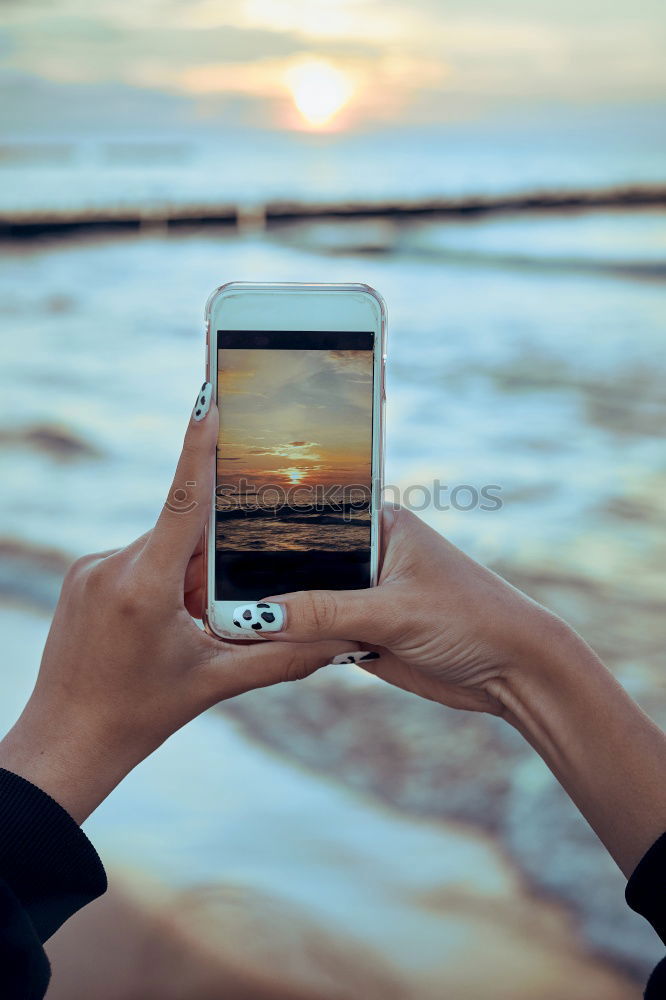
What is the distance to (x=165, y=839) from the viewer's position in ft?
4.08

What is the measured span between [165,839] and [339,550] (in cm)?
59

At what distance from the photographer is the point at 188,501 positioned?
2.50 feet

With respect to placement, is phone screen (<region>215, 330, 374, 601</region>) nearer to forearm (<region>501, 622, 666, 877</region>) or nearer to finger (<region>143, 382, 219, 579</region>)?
finger (<region>143, 382, 219, 579</region>)

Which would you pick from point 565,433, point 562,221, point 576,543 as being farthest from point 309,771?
point 562,221

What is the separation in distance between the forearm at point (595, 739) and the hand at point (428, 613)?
0.07ft

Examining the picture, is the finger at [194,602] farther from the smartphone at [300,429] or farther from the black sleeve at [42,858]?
the black sleeve at [42,858]

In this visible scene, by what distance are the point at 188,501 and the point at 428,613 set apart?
0.73 ft

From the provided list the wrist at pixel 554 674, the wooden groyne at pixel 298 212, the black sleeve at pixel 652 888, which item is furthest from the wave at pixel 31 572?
the wooden groyne at pixel 298 212

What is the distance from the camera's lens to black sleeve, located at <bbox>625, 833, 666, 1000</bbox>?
67cm

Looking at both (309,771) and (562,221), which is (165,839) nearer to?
(309,771)

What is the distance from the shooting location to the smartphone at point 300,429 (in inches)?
33.6

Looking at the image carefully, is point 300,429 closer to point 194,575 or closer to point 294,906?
point 194,575

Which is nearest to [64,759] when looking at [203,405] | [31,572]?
[203,405]

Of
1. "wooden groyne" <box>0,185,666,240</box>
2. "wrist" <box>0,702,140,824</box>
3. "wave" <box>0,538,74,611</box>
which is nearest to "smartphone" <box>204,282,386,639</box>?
"wrist" <box>0,702,140,824</box>
